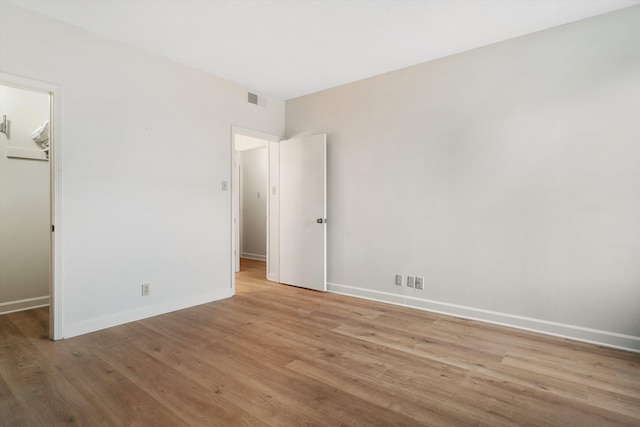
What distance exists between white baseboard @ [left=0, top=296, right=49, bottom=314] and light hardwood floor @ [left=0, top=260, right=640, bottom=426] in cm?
28

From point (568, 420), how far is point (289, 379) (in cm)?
163

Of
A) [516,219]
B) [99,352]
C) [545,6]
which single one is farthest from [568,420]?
[99,352]

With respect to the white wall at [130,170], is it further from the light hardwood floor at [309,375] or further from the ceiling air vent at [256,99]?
the light hardwood floor at [309,375]

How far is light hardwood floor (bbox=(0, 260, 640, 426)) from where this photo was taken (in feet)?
5.89

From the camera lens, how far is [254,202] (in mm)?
7305

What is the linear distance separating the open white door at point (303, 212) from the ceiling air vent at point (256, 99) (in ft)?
2.05

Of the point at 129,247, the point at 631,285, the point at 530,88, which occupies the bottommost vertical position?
the point at 631,285

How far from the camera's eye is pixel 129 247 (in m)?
3.26

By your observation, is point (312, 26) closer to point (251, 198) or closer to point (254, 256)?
point (251, 198)

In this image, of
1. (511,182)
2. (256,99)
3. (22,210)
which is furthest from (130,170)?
(511,182)

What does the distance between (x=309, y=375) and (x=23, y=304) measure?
11.9 ft

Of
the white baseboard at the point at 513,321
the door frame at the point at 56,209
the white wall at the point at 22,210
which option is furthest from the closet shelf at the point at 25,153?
the white baseboard at the point at 513,321

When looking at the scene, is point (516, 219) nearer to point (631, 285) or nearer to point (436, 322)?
point (631, 285)

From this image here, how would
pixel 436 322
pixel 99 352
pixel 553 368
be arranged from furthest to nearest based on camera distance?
pixel 436 322 < pixel 99 352 < pixel 553 368
